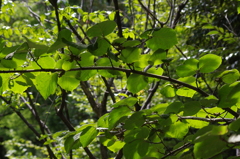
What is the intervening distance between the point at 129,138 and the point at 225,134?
1.07 feet

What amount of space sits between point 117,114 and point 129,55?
0.57ft

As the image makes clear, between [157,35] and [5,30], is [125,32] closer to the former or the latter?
[5,30]

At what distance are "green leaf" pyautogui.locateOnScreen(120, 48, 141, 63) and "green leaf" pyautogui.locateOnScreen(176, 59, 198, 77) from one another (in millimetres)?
129

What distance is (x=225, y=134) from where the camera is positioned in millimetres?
493

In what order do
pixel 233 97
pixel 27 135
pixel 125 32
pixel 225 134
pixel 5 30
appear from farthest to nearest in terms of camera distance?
1. pixel 27 135
2. pixel 5 30
3. pixel 125 32
4. pixel 233 97
5. pixel 225 134

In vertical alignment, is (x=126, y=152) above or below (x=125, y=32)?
below

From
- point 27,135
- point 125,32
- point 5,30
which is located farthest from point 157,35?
point 27,135

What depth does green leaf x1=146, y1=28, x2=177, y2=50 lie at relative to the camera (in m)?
0.70

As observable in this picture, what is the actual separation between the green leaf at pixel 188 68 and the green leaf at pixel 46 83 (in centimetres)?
36

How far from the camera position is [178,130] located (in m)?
0.82

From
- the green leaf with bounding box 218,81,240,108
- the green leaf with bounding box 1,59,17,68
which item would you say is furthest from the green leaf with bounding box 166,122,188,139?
the green leaf with bounding box 1,59,17,68

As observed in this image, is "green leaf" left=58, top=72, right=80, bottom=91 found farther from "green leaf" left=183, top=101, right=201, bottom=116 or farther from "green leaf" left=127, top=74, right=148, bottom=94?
"green leaf" left=183, top=101, right=201, bottom=116

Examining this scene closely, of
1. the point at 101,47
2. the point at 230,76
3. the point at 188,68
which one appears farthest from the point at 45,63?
the point at 230,76

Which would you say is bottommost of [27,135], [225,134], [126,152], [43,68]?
[27,135]
